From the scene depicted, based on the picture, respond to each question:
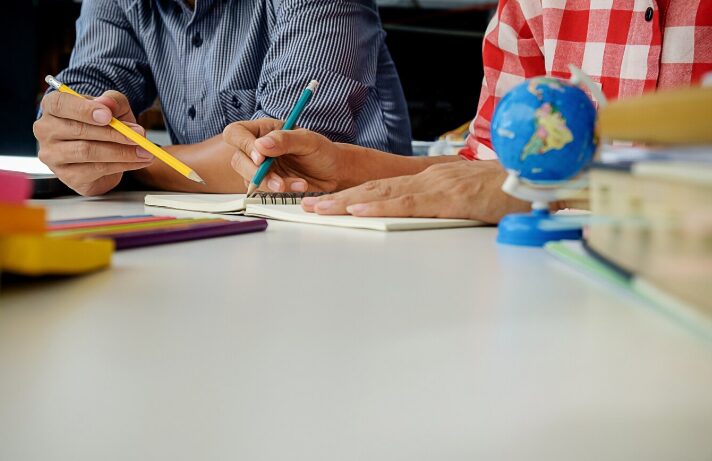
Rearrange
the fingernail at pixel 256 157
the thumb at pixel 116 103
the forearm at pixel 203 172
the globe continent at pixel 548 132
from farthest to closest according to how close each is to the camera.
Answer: the forearm at pixel 203 172, the thumb at pixel 116 103, the fingernail at pixel 256 157, the globe continent at pixel 548 132

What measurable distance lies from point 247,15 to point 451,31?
2.25m

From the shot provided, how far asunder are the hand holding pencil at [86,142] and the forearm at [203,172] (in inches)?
4.4

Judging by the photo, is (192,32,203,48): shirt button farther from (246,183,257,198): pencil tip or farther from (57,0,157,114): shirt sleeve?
(246,183,257,198): pencil tip

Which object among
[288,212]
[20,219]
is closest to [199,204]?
[288,212]

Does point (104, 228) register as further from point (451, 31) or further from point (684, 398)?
point (451, 31)

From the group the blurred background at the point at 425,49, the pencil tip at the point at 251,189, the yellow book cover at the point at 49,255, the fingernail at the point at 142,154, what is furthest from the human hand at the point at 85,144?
the blurred background at the point at 425,49

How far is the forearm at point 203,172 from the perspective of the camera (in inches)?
48.3

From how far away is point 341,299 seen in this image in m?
0.41

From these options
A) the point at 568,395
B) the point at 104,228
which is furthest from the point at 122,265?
the point at 568,395

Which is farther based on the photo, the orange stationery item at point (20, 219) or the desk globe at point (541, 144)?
the desk globe at point (541, 144)

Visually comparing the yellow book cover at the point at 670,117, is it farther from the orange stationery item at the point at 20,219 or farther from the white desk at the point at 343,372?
the orange stationery item at the point at 20,219

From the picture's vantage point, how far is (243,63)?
1524 mm

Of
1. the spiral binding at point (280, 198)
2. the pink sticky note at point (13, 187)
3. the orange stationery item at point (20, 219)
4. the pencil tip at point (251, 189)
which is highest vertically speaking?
the pink sticky note at point (13, 187)

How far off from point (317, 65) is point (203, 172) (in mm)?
314
